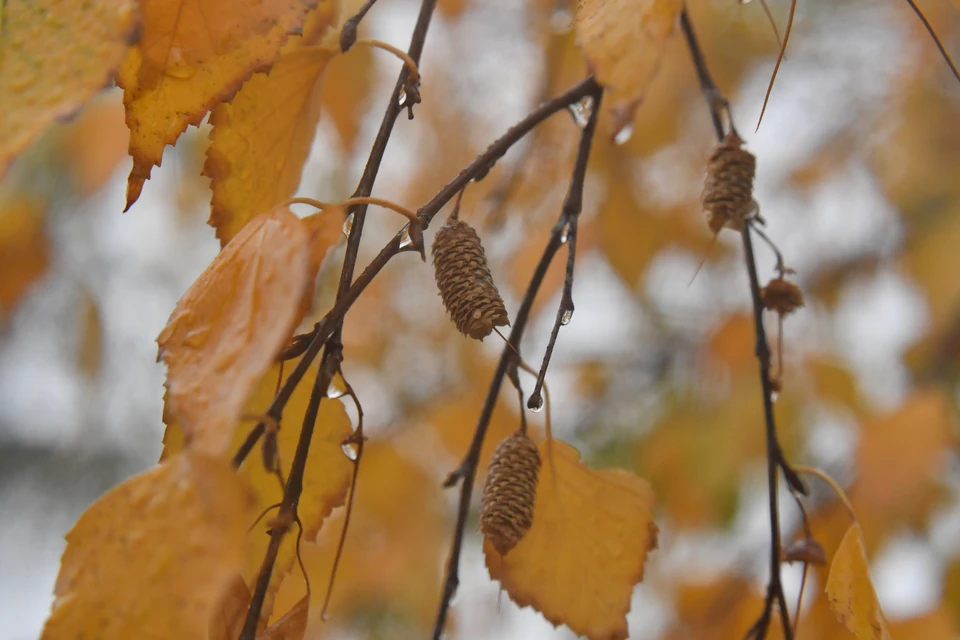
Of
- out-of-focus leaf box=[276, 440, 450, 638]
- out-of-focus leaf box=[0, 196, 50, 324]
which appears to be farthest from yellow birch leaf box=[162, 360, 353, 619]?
out-of-focus leaf box=[0, 196, 50, 324]

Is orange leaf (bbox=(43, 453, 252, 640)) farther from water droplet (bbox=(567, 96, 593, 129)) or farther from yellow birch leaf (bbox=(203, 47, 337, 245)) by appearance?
water droplet (bbox=(567, 96, 593, 129))

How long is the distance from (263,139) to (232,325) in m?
A: 0.17

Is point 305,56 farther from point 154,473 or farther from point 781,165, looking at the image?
point 781,165

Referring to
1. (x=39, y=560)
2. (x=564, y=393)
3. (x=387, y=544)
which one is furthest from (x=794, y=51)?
(x=39, y=560)

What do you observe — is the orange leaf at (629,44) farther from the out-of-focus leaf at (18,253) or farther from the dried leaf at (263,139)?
the out-of-focus leaf at (18,253)

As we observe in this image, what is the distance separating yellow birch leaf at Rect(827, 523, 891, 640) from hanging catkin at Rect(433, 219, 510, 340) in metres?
0.23

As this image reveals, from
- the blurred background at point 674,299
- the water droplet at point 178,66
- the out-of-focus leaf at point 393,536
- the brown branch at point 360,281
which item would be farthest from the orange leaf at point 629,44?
the out-of-focus leaf at point 393,536

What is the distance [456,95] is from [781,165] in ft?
2.56

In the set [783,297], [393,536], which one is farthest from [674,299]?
[783,297]

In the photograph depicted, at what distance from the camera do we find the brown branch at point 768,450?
481mm

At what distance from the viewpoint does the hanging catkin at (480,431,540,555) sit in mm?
457

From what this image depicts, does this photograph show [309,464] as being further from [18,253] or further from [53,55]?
[18,253]

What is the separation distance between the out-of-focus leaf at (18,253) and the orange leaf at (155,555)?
1365mm

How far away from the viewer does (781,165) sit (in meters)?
1.85
